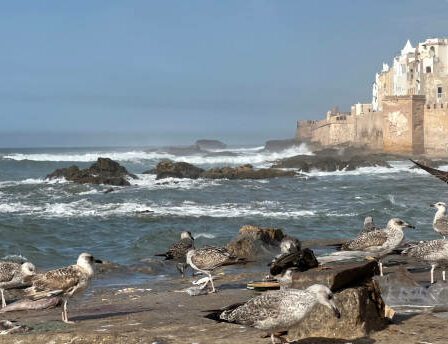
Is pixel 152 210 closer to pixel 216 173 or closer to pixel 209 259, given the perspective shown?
pixel 209 259

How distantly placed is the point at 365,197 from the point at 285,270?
24.3m

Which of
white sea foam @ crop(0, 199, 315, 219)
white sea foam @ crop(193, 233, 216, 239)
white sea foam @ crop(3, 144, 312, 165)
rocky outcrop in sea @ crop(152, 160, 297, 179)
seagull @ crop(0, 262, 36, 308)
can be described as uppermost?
white sea foam @ crop(3, 144, 312, 165)

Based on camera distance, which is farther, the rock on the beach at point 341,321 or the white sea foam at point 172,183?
the white sea foam at point 172,183

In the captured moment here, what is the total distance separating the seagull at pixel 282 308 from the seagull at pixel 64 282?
249cm

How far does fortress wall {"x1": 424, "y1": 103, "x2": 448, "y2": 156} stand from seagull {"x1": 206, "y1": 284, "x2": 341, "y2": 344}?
199ft

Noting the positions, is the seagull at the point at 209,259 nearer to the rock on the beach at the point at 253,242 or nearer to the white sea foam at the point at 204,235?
the rock on the beach at the point at 253,242

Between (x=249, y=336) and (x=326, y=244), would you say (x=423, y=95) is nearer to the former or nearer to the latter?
(x=326, y=244)

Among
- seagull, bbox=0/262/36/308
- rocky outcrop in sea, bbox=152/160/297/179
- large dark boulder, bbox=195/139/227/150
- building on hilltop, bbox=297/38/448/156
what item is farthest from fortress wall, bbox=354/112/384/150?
large dark boulder, bbox=195/139/227/150

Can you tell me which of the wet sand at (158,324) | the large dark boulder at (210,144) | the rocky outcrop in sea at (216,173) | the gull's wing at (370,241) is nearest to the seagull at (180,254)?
the wet sand at (158,324)

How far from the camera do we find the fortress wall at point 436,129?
2534 inches

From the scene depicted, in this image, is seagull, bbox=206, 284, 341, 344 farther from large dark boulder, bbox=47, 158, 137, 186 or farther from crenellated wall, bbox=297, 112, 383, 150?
crenellated wall, bbox=297, 112, 383, 150

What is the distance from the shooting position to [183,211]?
87.8 feet

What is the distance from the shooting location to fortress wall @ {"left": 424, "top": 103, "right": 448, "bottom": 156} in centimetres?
6438

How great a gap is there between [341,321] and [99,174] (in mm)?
36853
